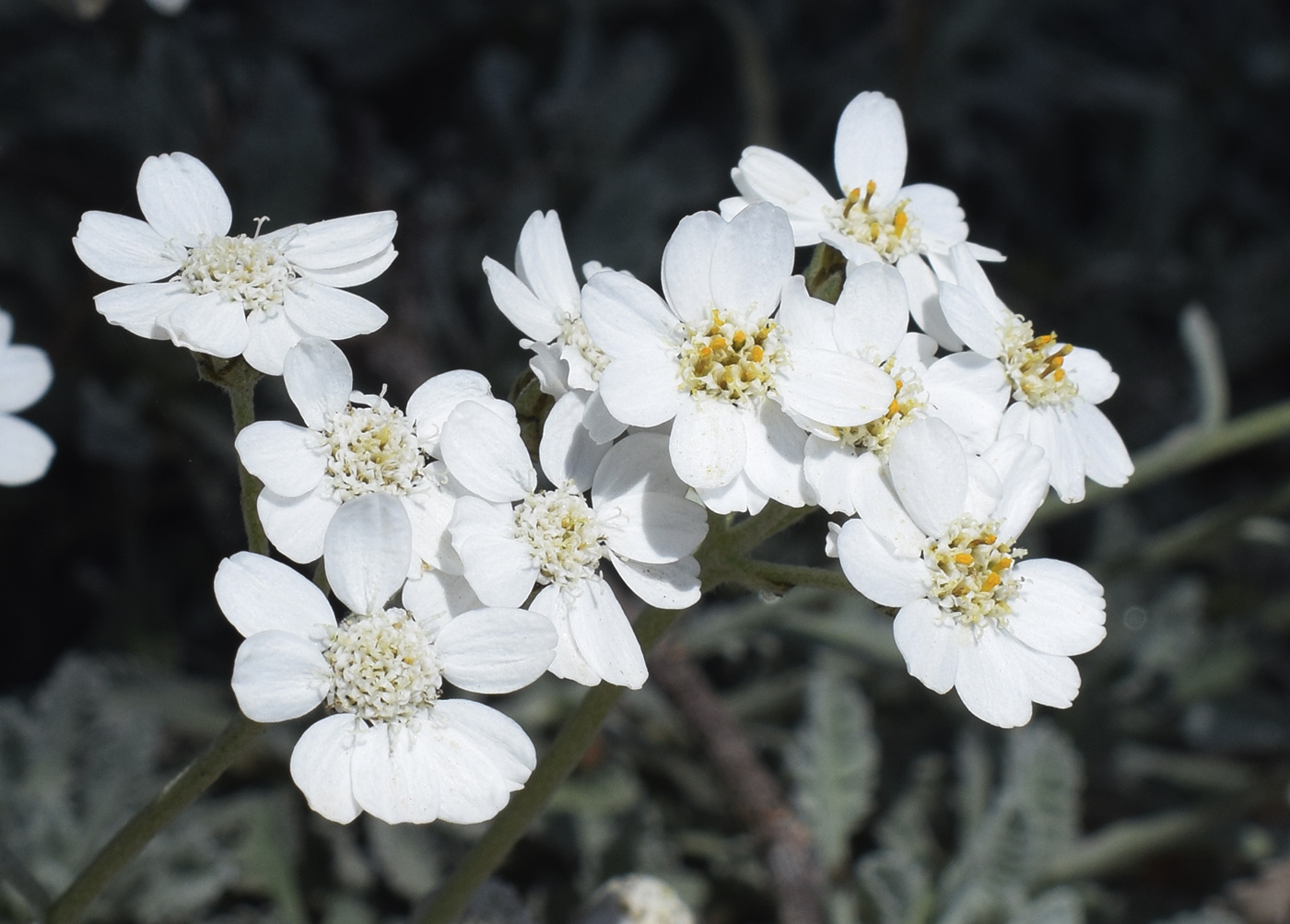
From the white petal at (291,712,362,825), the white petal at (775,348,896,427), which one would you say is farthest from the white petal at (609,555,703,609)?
the white petal at (291,712,362,825)

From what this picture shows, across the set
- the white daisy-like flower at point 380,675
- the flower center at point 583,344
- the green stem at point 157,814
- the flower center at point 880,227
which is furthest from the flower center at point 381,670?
the flower center at point 880,227

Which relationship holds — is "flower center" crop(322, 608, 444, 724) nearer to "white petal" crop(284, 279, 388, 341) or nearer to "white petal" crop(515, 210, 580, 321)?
"white petal" crop(284, 279, 388, 341)

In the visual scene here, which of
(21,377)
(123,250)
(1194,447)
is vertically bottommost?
(21,377)

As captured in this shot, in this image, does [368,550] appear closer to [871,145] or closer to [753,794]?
[871,145]

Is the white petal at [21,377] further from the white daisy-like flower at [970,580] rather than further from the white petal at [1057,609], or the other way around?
the white petal at [1057,609]

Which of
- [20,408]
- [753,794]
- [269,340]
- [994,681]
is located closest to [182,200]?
[269,340]

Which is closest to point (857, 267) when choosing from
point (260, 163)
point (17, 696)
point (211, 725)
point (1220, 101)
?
point (211, 725)

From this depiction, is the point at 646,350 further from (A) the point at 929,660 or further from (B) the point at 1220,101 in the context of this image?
(B) the point at 1220,101
